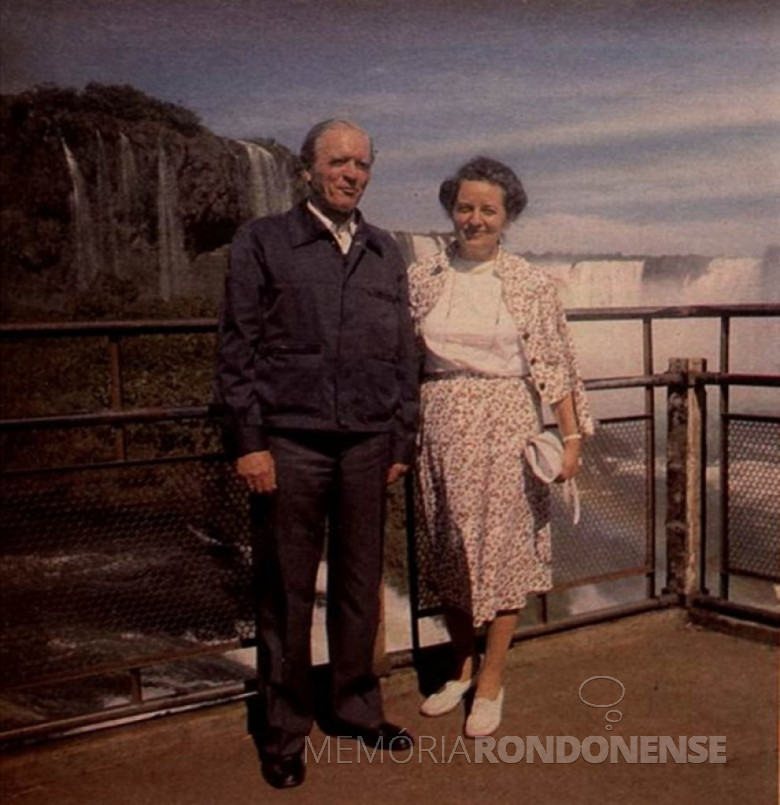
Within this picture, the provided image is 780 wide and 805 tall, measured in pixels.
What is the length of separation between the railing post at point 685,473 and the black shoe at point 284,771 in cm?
176

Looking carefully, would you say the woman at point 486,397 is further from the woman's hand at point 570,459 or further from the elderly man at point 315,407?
the elderly man at point 315,407

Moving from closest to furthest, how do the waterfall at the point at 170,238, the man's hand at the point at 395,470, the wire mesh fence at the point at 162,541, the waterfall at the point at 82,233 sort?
the man's hand at the point at 395,470 → the wire mesh fence at the point at 162,541 → the waterfall at the point at 82,233 → the waterfall at the point at 170,238

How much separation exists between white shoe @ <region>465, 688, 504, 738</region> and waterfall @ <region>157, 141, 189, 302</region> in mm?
28643

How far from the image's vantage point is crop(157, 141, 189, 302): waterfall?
30.4m

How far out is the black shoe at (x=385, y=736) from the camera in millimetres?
2592

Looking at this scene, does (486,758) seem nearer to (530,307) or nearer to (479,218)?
(530,307)

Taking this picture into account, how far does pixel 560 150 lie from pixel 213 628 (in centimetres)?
3439

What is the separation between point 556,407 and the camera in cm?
270

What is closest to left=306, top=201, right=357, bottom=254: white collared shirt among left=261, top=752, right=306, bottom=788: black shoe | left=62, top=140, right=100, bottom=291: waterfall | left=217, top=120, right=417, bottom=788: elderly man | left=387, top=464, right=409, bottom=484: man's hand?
left=217, top=120, right=417, bottom=788: elderly man

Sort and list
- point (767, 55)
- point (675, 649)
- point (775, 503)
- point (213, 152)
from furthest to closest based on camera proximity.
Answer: point (213, 152)
point (775, 503)
point (675, 649)
point (767, 55)

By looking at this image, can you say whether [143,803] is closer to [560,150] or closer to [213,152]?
[213,152]

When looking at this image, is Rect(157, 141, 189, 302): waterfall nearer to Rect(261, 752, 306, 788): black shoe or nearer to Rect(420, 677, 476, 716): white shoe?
Rect(420, 677, 476, 716): white shoe

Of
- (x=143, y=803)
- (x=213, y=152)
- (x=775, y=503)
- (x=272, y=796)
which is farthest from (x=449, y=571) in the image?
(x=213, y=152)

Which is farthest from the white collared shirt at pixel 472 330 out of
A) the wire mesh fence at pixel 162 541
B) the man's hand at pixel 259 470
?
the wire mesh fence at pixel 162 541
